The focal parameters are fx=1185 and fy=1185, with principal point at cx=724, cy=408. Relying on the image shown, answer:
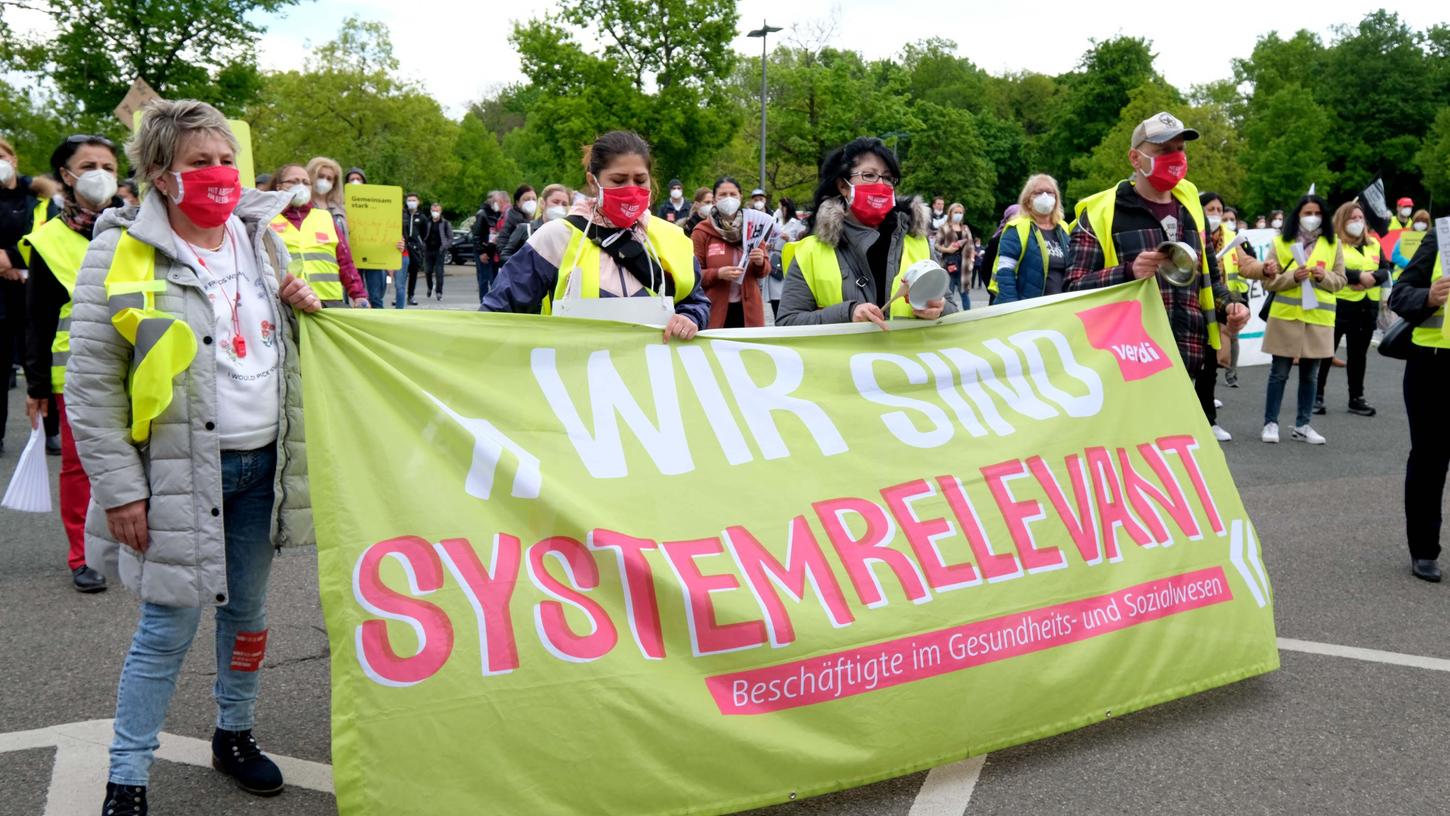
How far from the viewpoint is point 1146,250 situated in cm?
500

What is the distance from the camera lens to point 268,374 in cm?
311

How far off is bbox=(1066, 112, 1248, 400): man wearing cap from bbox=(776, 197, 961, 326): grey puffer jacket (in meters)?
0.97

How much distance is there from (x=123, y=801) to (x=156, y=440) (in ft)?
3.01

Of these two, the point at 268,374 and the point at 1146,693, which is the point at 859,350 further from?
the point at 268,374

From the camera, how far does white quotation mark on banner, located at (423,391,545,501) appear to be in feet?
10.2

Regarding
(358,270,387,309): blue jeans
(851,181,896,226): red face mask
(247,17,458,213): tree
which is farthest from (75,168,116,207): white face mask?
(247,17,458,213): tree

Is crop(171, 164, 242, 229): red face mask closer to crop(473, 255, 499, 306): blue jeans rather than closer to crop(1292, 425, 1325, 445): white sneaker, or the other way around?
Answer: crop(1292, 425, 1325, 445): white sneaker

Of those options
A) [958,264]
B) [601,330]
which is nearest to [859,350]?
[601,330]

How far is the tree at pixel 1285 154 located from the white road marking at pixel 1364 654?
173ft

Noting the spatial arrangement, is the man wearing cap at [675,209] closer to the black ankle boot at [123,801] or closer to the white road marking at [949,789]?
the white road marking at [949,789]

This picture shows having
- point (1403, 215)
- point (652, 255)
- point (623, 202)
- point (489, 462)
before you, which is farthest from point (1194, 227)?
point (1403, 215)

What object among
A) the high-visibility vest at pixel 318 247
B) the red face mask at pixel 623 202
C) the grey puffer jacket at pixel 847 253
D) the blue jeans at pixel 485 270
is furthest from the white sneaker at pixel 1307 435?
the blue jeans at pixel 485 270

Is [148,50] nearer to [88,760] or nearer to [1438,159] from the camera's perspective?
[88,760]

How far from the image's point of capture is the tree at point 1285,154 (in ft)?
172
